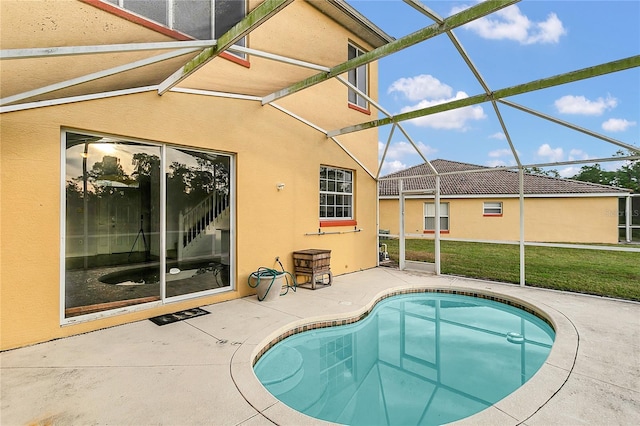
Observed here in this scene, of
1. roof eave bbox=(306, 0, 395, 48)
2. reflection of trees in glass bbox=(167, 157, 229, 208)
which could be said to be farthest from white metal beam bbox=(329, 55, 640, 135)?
reflection of trees in glass bbox=(167, 157, 229, 208)

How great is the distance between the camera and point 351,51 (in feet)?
29.2

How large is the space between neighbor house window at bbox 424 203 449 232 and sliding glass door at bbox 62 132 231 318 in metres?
13.9

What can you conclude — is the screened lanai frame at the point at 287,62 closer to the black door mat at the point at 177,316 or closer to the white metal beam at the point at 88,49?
the white metal beam at the point at 88,49

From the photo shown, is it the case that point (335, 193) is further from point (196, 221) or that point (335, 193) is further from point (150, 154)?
point (150, 154)

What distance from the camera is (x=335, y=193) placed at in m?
8.72

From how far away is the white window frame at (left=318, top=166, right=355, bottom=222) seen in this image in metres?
8.32

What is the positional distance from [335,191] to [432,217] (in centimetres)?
1065

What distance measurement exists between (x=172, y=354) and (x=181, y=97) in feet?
13.4

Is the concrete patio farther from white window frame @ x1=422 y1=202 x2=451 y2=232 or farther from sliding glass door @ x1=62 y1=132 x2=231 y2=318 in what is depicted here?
white window frame @ x1=422 y1=202 x2=451 y2=232

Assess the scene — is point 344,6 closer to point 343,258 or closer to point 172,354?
point 343,258

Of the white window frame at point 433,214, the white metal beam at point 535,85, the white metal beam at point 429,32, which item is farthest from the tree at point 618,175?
the white metal beam at point 429,32

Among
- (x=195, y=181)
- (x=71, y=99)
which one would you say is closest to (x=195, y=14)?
(x=71, y=99)

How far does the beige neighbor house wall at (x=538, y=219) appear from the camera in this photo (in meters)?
15.5

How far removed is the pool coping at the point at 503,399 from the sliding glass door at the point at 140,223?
6.97ft
